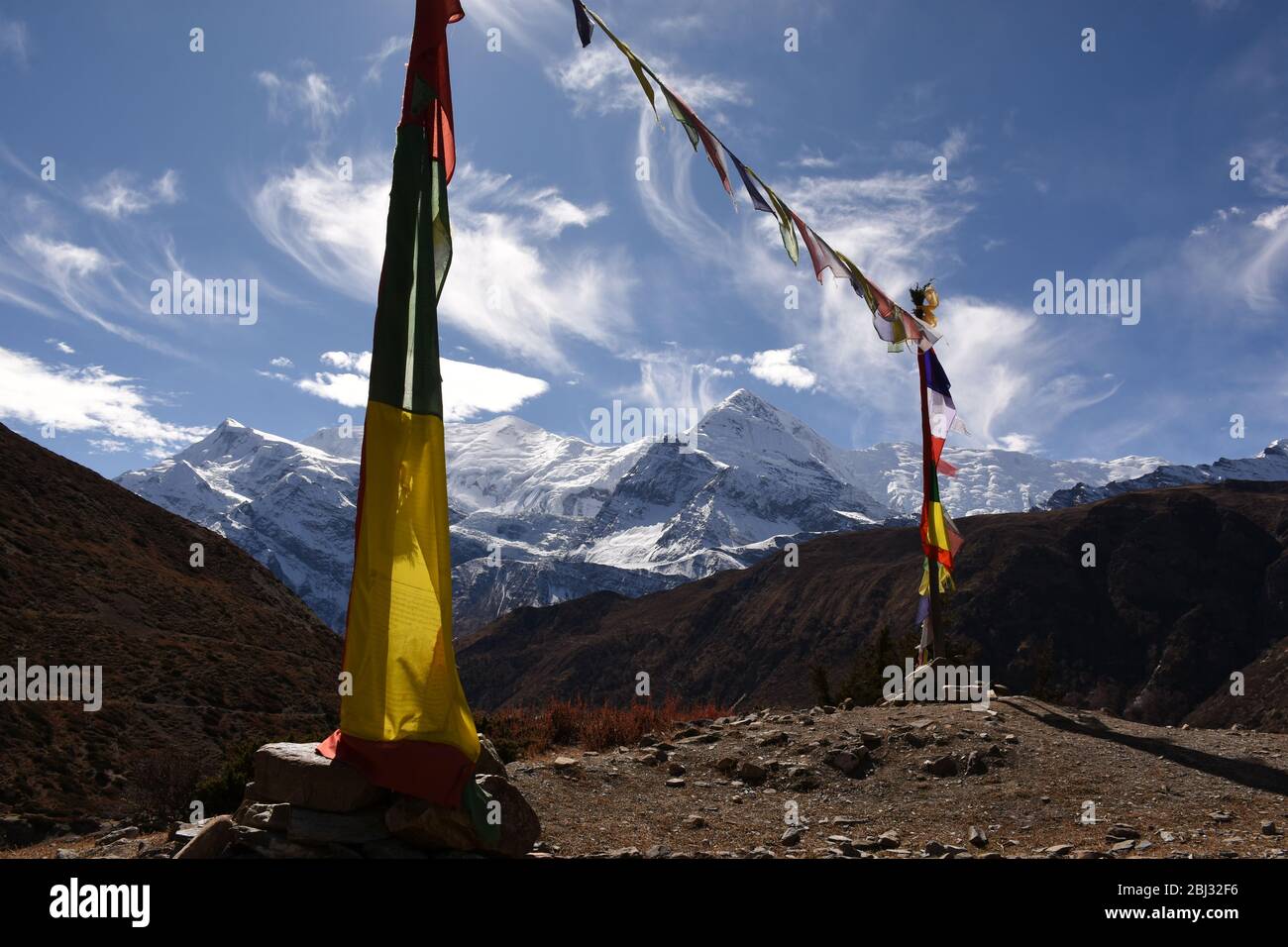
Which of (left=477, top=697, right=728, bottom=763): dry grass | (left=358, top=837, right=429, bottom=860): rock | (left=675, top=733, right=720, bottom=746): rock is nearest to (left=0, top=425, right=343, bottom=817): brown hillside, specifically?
(left=477, top=697, right=728, bottom=763): dry grass

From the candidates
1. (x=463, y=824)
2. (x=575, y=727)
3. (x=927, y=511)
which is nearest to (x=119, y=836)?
(x=463, y=824)

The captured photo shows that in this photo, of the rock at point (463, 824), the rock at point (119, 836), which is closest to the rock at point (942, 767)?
the rock at point (463, 824)

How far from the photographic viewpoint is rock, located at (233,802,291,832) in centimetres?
642

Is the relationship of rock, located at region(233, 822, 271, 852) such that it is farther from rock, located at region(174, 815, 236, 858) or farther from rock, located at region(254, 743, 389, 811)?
rock, located at region(254, 743, 389, 811)

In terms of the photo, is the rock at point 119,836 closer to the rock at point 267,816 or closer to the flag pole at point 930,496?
the rock at point 267,816

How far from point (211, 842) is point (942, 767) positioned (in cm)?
830

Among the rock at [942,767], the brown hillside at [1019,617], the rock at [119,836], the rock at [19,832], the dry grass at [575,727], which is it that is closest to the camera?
the rock at [119,836]

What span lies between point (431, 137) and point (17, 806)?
672 inches

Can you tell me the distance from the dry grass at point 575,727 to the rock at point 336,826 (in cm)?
652

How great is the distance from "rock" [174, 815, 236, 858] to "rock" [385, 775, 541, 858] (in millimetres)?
1054

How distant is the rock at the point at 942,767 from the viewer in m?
11.3

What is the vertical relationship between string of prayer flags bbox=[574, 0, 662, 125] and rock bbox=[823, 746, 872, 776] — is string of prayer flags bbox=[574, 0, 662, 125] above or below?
above

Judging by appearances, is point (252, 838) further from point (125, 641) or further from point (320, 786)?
point (125, 641)
